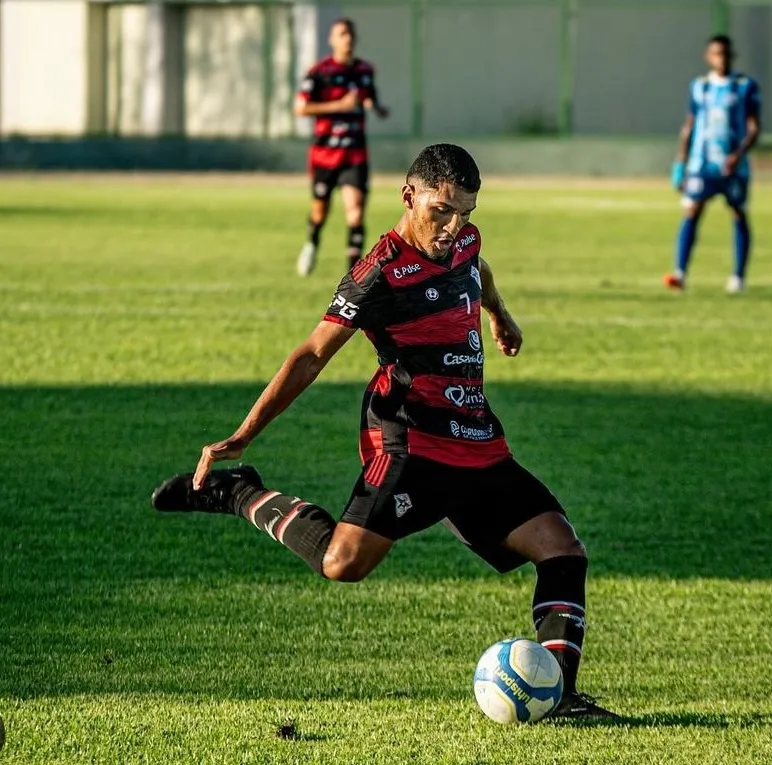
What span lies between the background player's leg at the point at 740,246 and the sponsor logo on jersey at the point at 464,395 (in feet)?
37.2

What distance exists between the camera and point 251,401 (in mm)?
10898

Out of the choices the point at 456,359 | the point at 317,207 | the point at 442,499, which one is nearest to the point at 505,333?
the point at 456,359

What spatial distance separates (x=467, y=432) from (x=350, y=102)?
480 inches

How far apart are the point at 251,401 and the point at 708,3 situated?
118 ft

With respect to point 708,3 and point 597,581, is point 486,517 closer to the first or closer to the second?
point 597,581

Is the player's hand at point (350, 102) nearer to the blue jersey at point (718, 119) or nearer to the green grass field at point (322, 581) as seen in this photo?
the green grass field at point (322, 581)

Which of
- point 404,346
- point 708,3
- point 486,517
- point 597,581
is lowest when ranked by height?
point 597,581

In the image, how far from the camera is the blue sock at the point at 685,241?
16.8 meters

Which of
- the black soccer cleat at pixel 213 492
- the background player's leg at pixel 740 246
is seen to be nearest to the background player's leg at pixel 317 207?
the background player's leg at pixel 740 246

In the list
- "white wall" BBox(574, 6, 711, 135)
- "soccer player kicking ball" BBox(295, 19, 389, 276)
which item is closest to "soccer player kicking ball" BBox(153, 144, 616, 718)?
"soccer player kicking ball" BBox(295, 19, 389, 276)

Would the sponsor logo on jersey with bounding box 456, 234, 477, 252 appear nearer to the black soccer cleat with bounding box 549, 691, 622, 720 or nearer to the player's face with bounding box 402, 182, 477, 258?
the player's face with bounding box 402, 182, 477, 258

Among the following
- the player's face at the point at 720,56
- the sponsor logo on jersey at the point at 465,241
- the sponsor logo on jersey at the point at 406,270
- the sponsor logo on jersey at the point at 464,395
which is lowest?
the sponsor logo on jersey at the point at 464,395

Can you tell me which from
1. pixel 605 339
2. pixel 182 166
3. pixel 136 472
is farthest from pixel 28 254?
pixel 182 166

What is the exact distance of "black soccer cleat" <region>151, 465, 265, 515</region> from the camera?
6324 millimetres
